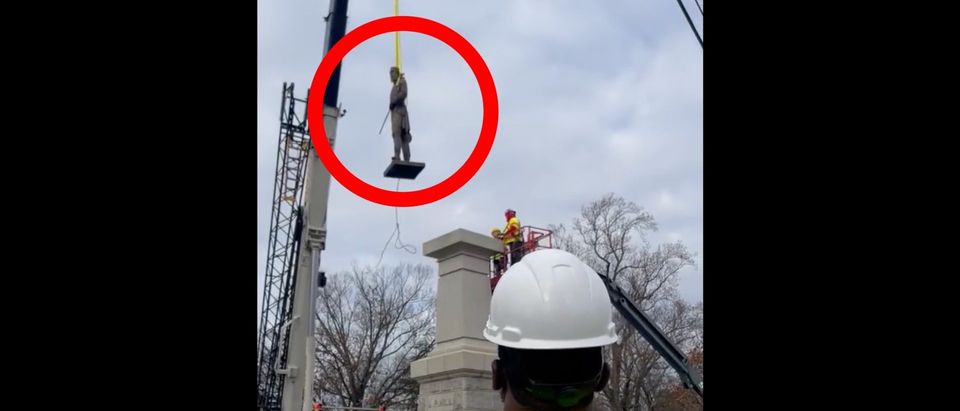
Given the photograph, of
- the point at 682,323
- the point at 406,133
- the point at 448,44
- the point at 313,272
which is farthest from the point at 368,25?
the point at 682,323

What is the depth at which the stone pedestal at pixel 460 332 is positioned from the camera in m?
9.38

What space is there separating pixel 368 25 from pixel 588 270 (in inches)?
125

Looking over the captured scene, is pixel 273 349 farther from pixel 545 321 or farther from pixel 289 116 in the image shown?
pixel 545 321

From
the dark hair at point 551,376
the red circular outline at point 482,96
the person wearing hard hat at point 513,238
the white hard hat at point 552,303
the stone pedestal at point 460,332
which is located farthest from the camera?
the person wearing hard hat at point 513,238

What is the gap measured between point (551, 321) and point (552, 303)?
9cm

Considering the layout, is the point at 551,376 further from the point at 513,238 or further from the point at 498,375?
the point at 513,238

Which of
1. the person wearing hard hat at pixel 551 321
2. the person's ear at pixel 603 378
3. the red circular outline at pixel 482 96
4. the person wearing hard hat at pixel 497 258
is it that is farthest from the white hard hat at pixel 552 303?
the person wearing hard hat at pixel 497 258

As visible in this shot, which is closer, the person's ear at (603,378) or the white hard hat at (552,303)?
the person's ear at (603,378)

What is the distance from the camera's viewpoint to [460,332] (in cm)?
972

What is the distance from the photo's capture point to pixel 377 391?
3525 centimetres

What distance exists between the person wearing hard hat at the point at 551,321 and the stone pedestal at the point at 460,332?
6.48 meters

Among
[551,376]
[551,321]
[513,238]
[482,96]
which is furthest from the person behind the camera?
[513,238]

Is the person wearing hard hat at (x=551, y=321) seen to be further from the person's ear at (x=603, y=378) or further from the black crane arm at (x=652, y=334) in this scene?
the black crane arm at (x=652, y=334)

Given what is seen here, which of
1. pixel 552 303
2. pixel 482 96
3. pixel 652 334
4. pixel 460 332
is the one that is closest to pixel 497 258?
pixel 460 332
